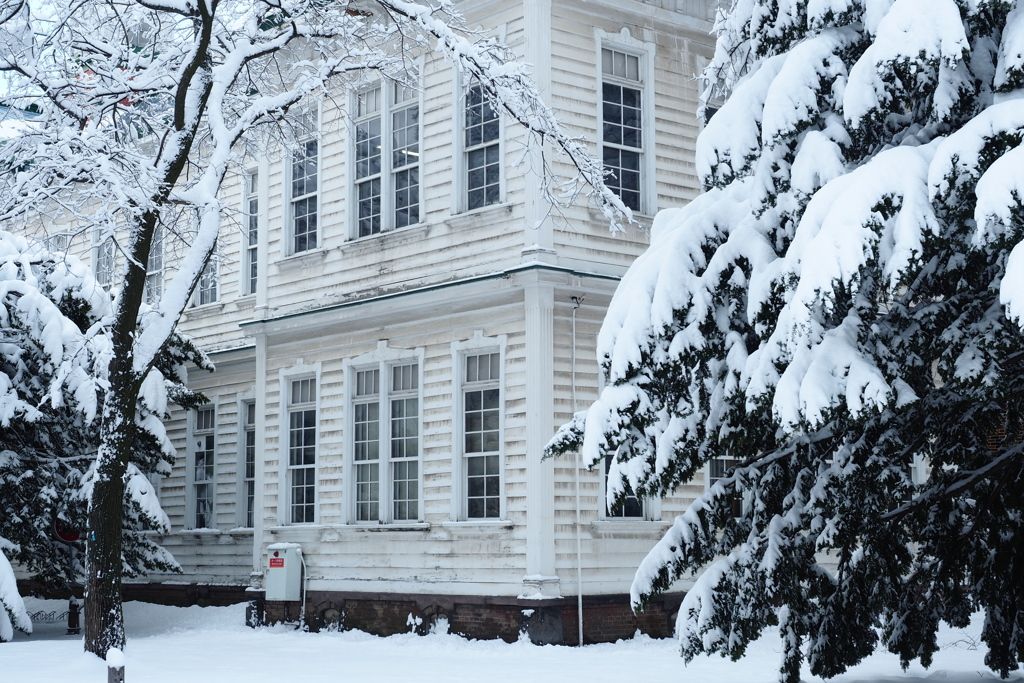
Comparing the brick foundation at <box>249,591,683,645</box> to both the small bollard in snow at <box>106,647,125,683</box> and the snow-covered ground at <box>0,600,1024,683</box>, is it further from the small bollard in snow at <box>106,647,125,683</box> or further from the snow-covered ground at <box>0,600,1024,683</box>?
the small bollard in snow at <box>106,647,125,683</box>

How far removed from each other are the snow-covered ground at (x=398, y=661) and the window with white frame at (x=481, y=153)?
5788 mm

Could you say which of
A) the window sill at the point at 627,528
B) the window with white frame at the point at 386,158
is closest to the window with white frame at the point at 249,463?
the window with white frame at the point at 386,158

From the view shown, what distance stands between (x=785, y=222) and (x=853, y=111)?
1076 millimetres

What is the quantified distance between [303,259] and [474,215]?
3.93m

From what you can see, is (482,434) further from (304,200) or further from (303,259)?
(304,200)

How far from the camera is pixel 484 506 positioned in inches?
668

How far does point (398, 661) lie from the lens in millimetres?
14766

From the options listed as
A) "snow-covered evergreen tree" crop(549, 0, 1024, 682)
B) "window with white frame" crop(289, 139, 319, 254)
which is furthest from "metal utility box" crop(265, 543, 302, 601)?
"snow-covered evergreen tree" crop(549, 0, 1024, 682)

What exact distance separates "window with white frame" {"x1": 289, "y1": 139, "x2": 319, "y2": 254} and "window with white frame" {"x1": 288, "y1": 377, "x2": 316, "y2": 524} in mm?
2188

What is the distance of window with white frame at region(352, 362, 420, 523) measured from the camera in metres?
18.2

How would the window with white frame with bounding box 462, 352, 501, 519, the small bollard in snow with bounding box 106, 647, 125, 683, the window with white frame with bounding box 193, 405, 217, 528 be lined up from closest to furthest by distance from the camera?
the small bollard in snow with bounding box 106, 647, 125, 683, the window with white frame with bounding box 462, 352, 501, 519, the window with white frame with bounding box 193, 405, 217, 528

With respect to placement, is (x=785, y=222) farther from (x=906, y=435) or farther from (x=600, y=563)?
(x=600, y=563)

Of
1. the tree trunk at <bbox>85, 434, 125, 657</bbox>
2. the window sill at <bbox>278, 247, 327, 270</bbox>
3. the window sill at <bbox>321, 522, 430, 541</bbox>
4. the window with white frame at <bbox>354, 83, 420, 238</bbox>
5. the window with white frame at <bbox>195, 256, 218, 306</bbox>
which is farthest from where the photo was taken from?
the window with white frame at <bbox>195, 256, 218, 306</bbox>

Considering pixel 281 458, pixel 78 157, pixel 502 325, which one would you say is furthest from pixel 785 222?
pixel 281 458
